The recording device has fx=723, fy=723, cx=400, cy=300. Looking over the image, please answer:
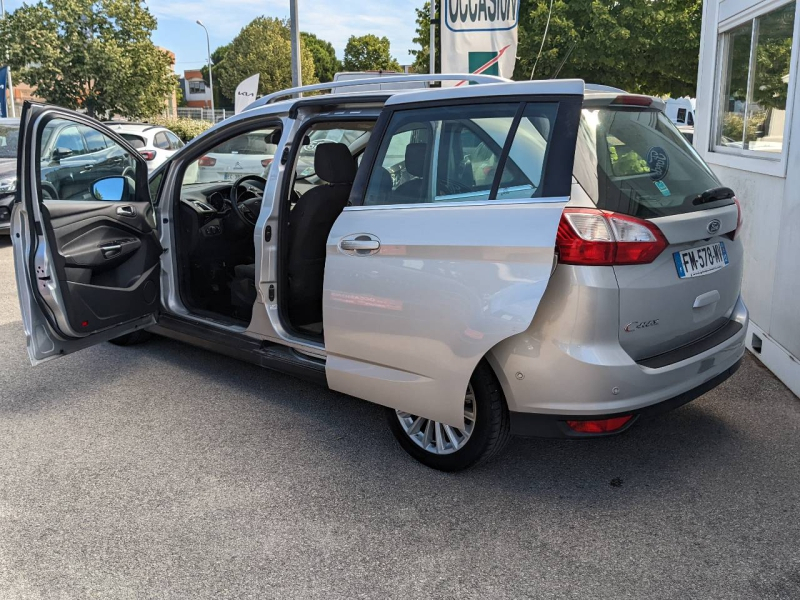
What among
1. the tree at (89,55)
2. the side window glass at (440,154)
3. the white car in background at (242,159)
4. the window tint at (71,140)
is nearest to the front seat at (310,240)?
the side window glass at (440,154)

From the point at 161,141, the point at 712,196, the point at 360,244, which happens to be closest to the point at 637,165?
the point at 712,196

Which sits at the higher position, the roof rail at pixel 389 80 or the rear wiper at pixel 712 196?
the roof rail at pixel 389 80

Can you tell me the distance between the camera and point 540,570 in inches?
108

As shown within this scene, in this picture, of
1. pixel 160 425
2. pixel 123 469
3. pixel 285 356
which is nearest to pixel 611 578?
pixel 285 356

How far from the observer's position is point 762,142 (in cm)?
555

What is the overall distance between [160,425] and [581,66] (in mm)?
23234

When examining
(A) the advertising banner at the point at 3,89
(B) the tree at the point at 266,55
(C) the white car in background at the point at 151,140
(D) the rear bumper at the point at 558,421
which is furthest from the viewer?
(B) the tree at the point at 266,55

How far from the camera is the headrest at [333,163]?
3846 mm

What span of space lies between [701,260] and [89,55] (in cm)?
3179

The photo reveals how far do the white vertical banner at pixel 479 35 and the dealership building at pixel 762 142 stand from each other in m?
2.02

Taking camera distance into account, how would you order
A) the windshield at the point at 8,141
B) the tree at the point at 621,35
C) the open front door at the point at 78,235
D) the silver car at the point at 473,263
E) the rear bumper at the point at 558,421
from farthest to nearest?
the tree at the point at 621,35, the windshield at the point at 8,141, the open front door at the point at 78,235, the rear bumper at the point at 558,421, the silver car at the point at 473,263

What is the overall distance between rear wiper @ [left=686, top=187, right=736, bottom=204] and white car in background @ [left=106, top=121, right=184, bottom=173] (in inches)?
468

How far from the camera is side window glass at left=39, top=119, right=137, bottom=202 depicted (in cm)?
391

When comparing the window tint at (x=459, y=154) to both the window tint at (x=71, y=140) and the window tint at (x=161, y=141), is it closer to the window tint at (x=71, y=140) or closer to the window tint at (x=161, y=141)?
the window tint at (x=71, y=140)
